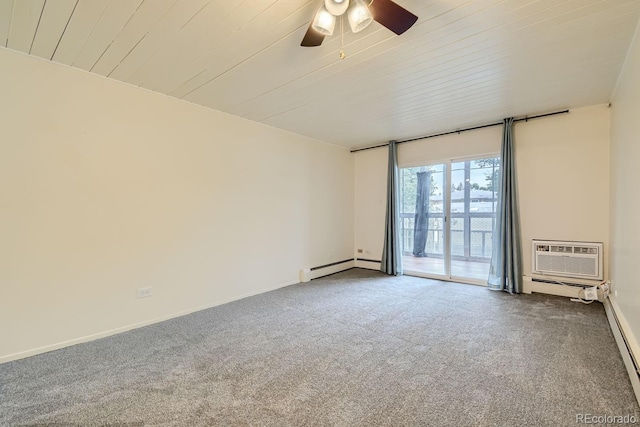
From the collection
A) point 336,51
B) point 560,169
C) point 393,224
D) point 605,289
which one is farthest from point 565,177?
point 336,51

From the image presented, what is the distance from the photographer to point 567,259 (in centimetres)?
375

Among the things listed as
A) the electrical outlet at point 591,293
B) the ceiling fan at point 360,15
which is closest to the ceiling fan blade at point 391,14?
the ceiling fan at point 360,15

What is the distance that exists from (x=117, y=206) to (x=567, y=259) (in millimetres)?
5417

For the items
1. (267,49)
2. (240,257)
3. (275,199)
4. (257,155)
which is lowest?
(240,257)

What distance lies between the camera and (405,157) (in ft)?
17.4

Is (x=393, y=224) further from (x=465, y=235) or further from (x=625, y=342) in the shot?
(x=625, y=342)

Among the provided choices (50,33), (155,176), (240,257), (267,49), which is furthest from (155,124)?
(240,257)

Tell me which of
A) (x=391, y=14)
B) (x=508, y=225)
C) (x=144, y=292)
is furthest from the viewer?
(x=508, y=225)

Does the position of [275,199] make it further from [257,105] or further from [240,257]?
[257,105]

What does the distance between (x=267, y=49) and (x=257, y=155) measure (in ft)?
6.52

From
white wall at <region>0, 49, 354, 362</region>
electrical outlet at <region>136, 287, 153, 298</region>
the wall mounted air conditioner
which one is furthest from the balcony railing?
electrical outlet at <region>136, 287, 153, 298</region>

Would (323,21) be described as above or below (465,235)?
above

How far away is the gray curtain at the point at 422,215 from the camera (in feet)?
17.1

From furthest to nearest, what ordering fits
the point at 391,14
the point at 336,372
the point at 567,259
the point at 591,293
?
the point at 567,259 → the point at 591,293 → the point at 336,372 → the point at 391,14
